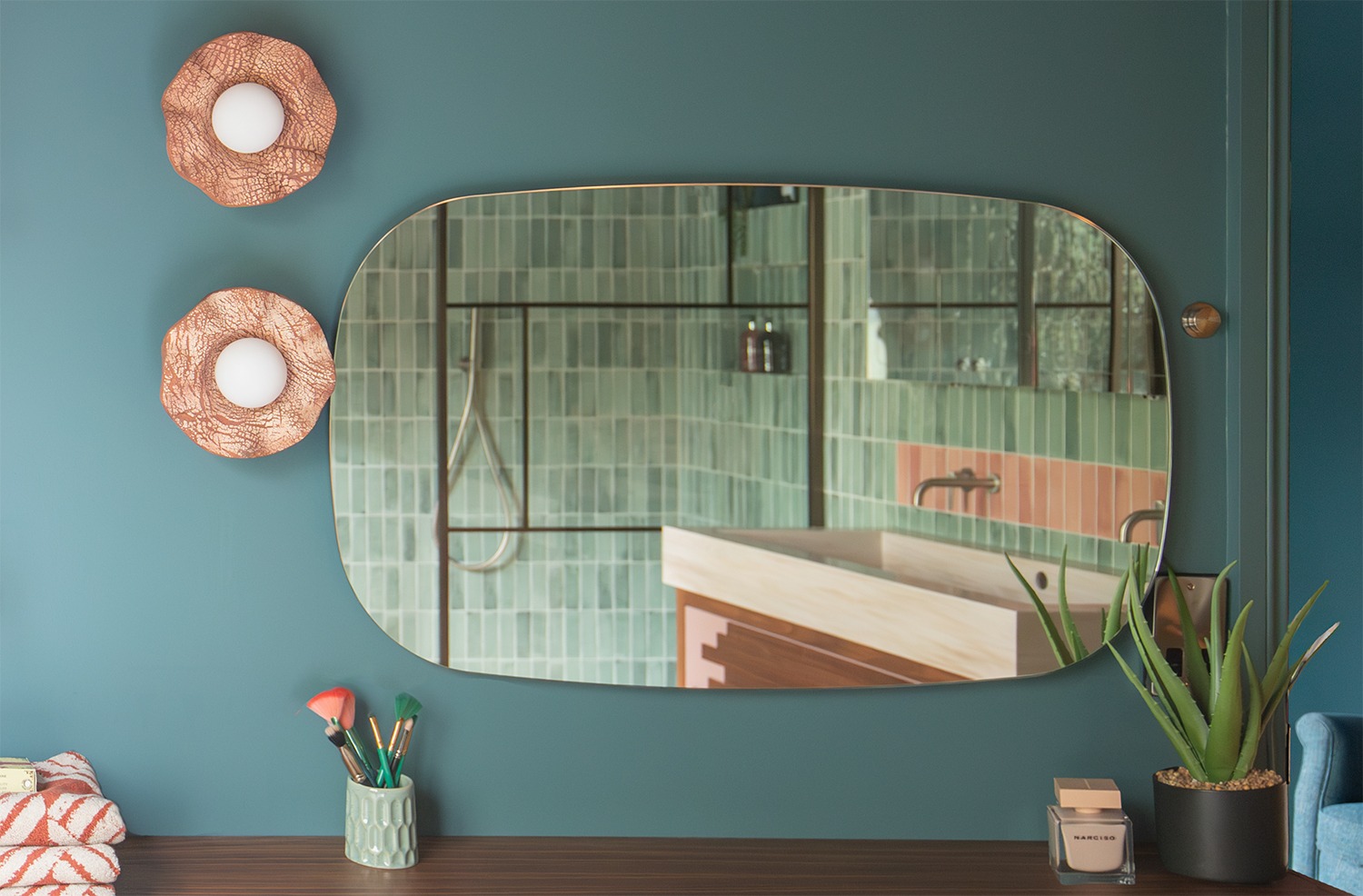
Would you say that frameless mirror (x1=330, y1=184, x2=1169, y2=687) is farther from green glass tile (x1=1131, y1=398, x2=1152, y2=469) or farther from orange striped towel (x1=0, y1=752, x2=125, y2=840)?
orange striped towel (x1=0, y1=752, x2=125, y2=840)

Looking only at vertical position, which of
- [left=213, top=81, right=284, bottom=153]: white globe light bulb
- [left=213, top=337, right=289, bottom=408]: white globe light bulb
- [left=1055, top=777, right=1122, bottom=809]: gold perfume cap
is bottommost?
[left=1055, top=777, right=1122, bottom=809]: gold perfume cap

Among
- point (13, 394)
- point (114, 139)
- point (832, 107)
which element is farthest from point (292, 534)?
point (832, 107)

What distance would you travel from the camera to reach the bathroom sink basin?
144 cm

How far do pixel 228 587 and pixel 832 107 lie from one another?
103 cm

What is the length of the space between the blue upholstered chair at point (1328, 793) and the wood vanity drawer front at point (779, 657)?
1519mm

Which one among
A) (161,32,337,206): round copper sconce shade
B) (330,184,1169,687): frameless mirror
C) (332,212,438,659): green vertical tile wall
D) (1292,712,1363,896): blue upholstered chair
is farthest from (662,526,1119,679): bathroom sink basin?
(1292,712,1363,896): blue upholstered chair

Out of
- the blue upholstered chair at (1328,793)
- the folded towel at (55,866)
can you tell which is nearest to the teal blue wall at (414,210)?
Result: the folded towel at (55,866)

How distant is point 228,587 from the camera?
4.91 ft

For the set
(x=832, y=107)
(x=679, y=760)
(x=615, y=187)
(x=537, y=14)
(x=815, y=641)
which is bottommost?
(x=679, y=760)

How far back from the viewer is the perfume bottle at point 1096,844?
137 cm

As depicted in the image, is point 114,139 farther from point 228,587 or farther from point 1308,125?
point 1308,125

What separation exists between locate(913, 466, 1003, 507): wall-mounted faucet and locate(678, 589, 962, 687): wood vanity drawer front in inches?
8.5

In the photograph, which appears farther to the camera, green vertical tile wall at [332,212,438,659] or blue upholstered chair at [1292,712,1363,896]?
blue upholstered chair at [1292,712,1363,896]

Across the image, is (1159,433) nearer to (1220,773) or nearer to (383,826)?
(1220,773)
